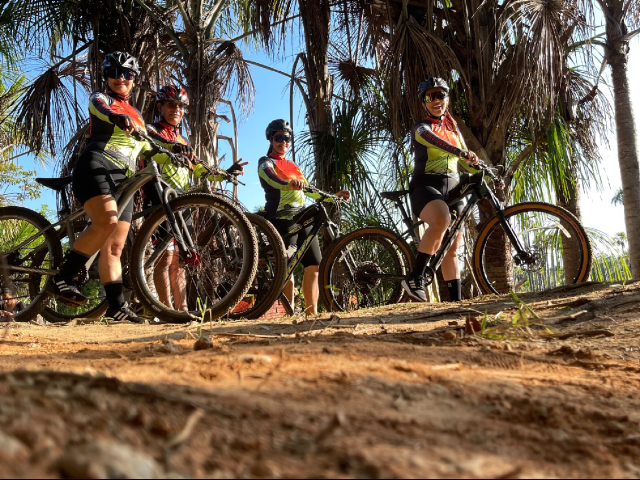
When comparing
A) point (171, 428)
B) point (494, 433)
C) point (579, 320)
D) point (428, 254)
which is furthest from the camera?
point (428, 254)

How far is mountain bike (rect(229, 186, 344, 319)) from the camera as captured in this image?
368cm

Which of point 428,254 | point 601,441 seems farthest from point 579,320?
point 428,254

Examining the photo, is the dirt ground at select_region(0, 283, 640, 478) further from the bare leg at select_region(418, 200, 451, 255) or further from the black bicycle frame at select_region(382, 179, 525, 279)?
the black bicycle frame at select_region(382, 179, 525, 279)

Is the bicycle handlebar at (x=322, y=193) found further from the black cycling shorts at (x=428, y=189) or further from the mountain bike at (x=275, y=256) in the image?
the black cycling shorts at (x=428, y=189)

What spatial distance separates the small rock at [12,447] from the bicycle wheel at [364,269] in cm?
415

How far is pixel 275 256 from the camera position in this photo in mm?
3727

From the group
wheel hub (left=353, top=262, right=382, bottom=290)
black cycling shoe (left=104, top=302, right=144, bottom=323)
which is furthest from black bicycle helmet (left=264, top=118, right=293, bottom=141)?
black cycling shoe (left=104, top=302, right=144, bottom=323)

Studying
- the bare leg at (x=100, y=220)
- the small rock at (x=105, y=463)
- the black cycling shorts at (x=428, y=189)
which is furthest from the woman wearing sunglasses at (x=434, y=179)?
the small rock at (x=105, y=463)

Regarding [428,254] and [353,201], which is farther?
[353,201]

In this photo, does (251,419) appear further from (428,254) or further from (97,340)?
(428,254)

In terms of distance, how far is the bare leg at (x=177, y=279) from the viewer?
3768mm

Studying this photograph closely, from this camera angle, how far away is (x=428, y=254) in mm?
4473

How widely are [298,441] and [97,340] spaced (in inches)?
81.9

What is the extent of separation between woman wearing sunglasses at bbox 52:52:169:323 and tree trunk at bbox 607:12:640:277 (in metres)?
5.09
